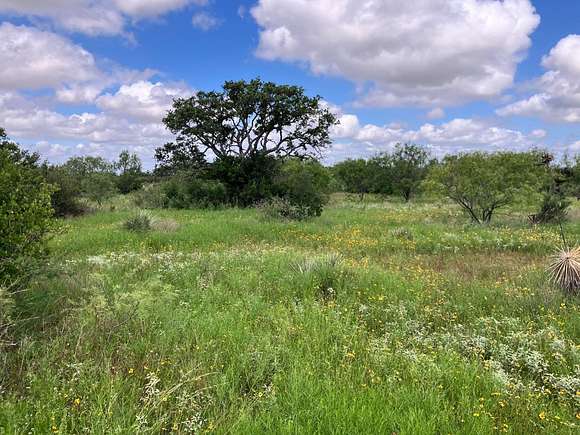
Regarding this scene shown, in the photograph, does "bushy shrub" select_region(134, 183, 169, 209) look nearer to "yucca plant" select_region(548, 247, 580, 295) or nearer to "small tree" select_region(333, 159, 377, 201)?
"yucca plant" select_region(548, 247, 580, 295)

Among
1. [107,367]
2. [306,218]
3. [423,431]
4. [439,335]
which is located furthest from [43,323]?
[306,218]

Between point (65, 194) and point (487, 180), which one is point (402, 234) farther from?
point (65, 194)

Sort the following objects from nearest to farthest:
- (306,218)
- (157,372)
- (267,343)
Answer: (157,372)
(267,343)
(306,218)

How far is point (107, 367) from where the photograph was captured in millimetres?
3793

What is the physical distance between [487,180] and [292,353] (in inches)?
675

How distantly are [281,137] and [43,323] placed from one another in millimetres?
28167

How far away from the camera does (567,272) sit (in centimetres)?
728

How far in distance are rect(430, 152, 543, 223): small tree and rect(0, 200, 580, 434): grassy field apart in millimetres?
11170

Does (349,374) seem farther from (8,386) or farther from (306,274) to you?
(306,274)

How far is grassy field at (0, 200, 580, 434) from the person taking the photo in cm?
333

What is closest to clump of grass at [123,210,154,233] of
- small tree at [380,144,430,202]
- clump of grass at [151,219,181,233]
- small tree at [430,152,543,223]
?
clump of grass at [151,219,181,233]

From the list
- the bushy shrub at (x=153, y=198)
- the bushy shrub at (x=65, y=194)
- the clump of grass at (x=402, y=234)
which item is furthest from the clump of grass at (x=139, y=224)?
the bushy shrub at (x=153, y=198)

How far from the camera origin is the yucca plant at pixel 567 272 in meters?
7.16

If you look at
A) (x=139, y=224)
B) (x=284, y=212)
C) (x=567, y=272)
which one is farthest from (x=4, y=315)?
(x=284, y=212)
